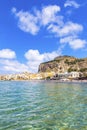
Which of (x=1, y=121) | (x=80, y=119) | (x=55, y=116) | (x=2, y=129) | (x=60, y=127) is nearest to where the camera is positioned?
(x=2, y=129)

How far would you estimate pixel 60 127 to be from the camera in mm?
21906

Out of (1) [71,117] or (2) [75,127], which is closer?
(2) [75,127]

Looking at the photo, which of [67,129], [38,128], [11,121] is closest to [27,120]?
[11,121]

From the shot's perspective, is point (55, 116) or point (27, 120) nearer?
point (27, 120)

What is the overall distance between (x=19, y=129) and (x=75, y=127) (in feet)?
17.2

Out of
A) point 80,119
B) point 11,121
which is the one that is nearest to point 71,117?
point 80,119

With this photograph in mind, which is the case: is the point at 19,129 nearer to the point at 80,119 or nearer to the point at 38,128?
the point at 38,128

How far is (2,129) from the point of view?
2055cm

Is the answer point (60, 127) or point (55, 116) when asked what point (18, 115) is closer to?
point (55, 116)

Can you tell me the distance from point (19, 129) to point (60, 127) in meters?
3.85

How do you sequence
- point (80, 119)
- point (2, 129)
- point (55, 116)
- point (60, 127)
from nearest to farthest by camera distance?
point (2, 129)
point (60, 127)
point (80, 119)
point (55, 116)

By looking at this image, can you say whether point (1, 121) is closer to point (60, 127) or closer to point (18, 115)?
point (18, 115)

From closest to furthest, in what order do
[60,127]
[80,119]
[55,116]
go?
[60,127] < [80,119] < [55,116]

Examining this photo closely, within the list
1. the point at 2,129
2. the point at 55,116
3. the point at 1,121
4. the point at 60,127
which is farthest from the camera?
the point at 55,116
